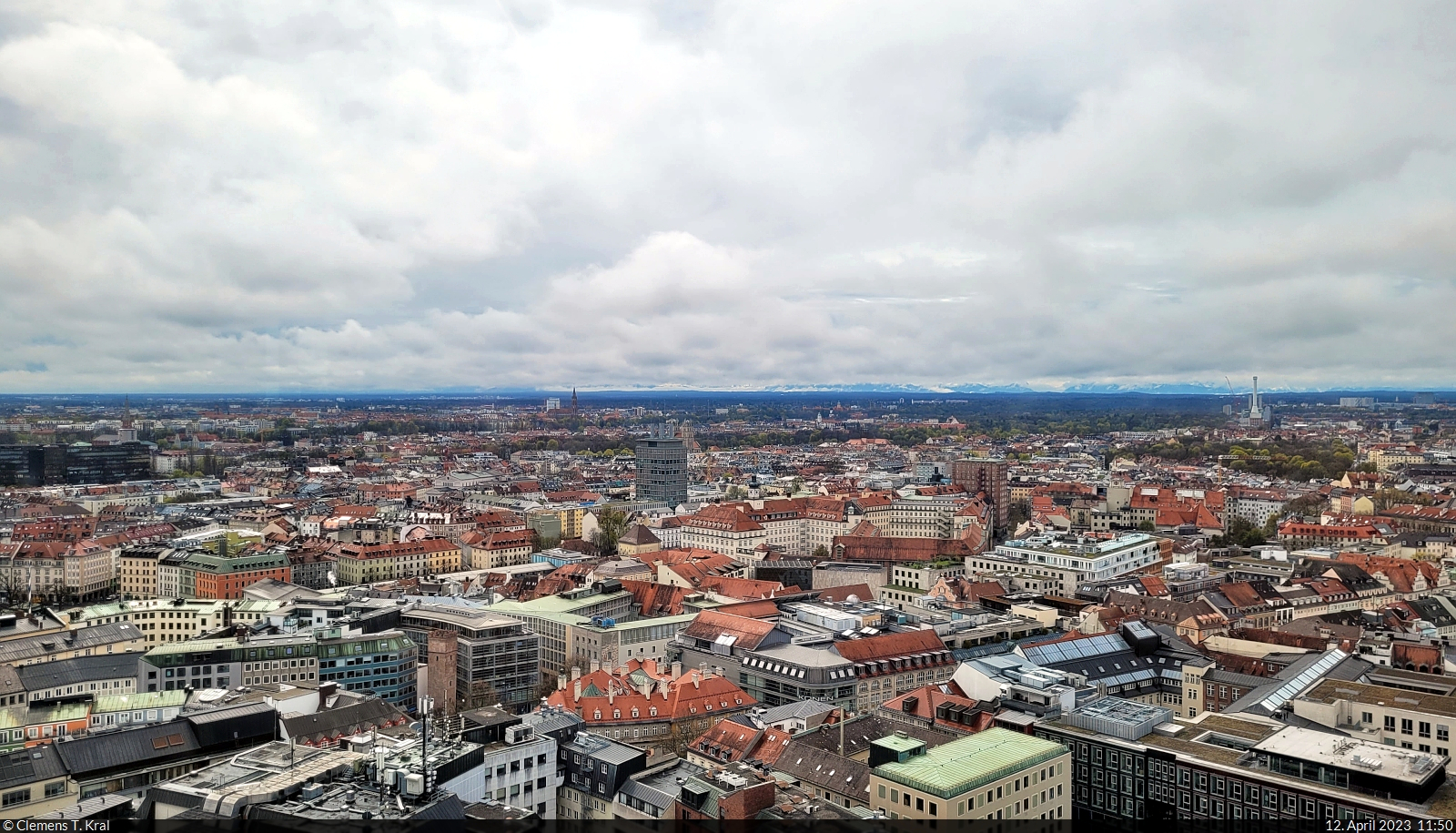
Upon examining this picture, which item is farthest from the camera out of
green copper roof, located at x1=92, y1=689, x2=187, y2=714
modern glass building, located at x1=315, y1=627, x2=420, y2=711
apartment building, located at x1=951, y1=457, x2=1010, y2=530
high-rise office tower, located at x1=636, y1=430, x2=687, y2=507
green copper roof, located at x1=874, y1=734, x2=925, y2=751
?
high-rise office tower, located at x1=636, y1=430, x2=687, y2=507

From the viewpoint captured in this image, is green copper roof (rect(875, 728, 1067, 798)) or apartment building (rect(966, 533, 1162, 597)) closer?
green copper roof (rect(875, 728, 1067, 798))

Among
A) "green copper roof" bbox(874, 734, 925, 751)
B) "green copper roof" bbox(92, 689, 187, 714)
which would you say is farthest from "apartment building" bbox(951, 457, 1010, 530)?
"green copper roof" bbox(92, 689, 187, 714)

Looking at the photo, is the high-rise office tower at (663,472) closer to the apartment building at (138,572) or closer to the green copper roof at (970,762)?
the apartment building at (138,572)

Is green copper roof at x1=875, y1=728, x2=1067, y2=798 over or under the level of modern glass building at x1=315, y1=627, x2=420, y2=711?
over

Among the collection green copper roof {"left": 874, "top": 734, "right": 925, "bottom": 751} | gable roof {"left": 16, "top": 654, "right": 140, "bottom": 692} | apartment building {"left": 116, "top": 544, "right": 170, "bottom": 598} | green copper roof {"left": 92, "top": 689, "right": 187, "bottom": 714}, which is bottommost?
apartment building {"left": 116, "top": 544, "right": 170, "bottom": 598}

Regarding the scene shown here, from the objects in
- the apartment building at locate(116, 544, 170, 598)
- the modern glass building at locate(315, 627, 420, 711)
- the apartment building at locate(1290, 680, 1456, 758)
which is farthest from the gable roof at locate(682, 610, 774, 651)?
the apartment building at locate(116, 544, 170, 598)

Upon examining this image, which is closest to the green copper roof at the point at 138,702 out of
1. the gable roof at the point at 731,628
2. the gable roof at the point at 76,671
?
the gable roof at the point at 76,671

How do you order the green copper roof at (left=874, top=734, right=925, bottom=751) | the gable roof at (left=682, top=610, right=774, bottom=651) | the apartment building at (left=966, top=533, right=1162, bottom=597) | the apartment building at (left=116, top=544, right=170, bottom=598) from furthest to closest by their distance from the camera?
the apartment building at (left=116, top=544, right=170, bottom=598), the apartment building at (left=966, top=533, right=1162, bottom=597), the gable roof at (left=682, top=610, right=774, bottom=651), the green copper roof at (left=874, top=734, right=925, bottom=751)

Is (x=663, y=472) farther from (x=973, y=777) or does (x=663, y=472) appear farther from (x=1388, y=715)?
(x=973, y=777)

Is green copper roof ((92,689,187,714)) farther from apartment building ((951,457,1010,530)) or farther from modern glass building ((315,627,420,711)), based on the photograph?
apartment building ((951,457,1010,530))

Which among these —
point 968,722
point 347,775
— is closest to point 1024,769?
point 968,722
